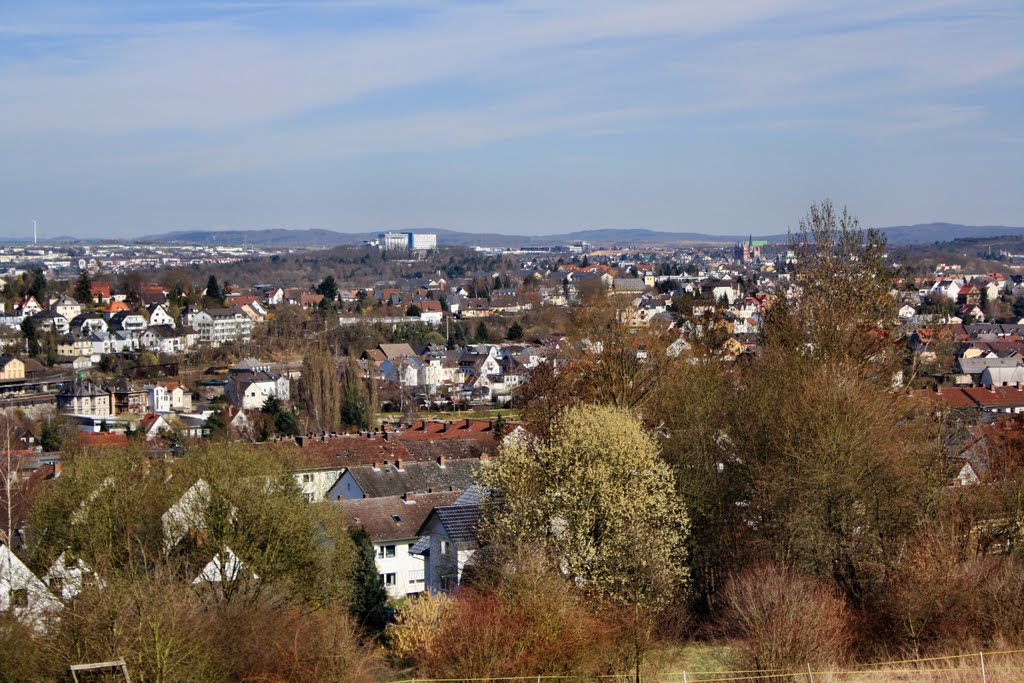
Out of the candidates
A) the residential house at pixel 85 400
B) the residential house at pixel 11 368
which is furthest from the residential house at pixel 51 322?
the residential house at pixel 85 400

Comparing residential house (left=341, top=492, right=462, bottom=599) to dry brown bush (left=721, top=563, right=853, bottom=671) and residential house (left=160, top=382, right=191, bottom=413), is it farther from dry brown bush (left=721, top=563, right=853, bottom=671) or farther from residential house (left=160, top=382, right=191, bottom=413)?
residential house (left=160, top=382, right=191, bottom=413)

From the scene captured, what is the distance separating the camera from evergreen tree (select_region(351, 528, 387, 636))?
15.5 metres

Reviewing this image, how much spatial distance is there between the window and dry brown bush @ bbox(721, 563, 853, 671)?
298 inches

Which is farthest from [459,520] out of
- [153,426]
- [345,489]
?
[153,426]

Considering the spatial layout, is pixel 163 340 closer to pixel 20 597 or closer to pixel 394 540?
pixel 394 540

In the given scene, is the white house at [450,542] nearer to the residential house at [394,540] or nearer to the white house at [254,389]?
the residential house at [394,540]

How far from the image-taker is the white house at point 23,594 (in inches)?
442

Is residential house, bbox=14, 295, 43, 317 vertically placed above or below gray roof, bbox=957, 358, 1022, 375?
above

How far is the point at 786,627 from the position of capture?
9742 millimetres

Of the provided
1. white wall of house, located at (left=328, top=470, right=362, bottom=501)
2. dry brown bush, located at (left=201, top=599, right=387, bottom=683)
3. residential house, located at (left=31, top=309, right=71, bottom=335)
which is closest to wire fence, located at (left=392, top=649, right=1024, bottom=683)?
dry brown bush, located at (left=201, top=599, right=387, bottom=683)

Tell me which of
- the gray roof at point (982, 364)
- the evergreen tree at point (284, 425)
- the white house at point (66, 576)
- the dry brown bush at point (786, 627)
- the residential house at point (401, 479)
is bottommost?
the evergreen tree at point (284, 425)

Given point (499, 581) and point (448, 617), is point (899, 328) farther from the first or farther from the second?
point (448, 617)

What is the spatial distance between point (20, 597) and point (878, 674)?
357 inches

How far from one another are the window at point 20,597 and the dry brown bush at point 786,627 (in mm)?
7559
